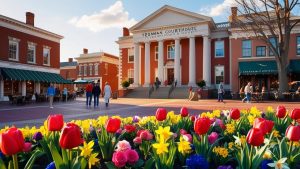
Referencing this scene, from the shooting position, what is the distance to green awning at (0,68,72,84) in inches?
1119

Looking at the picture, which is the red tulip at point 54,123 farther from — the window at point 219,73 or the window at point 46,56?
the window at point 219,73

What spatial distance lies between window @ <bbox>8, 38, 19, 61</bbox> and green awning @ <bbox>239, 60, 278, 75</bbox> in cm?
2643

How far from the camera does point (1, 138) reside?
1.90 m

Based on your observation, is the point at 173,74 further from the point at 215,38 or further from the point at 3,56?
the point at 3,56

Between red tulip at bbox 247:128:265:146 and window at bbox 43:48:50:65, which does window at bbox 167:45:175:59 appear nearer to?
window at bbox 43:48:50:65

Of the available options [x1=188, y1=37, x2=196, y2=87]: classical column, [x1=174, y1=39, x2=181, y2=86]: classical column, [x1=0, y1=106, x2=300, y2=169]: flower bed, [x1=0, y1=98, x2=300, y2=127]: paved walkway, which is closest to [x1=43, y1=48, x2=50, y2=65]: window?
[x1=0, y1=98, x2=300, y2=127]: paved walkway

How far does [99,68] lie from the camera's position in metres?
57.6

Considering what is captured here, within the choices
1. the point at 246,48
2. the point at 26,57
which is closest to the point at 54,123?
the point at 26,57

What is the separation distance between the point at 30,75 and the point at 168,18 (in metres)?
19.9

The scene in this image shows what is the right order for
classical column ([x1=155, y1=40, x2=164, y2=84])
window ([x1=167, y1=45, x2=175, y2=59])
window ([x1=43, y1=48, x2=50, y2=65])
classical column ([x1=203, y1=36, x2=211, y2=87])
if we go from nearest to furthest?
1. window ([x1=43, y1=48, x2=50, y2=65])
2. classical column ([x1=203, y1=36, x2=211, y2=87])
3. classical column ([x1=155, y1=40, x2=164, y2=84])
4. window ([x1=167, y1=45, x2=175, y2=59])

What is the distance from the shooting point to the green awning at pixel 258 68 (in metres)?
32.8

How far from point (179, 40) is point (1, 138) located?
37.7 meters

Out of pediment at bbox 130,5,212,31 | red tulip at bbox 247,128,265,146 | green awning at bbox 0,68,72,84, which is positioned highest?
pediment at bbox 130,5,212,31

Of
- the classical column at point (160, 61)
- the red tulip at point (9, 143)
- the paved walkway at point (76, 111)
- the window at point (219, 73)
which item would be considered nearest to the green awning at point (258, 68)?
the window at point (219, 73)
